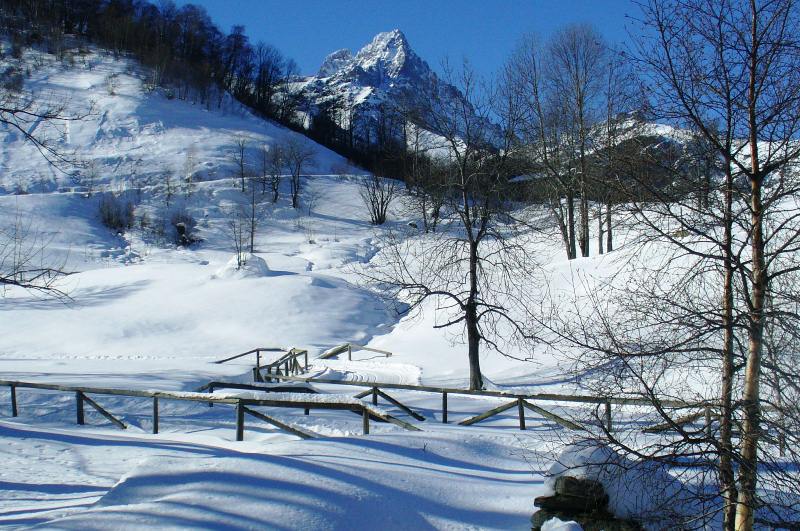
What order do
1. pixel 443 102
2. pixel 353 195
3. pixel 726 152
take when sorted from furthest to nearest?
pixel 353 195 → pixel 443 102 → pixel 726 152

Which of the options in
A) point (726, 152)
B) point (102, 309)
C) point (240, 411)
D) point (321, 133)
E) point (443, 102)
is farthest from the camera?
point (321, 133)

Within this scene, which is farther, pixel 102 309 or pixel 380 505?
pixel 102 309

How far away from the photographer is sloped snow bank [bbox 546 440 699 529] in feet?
14.3

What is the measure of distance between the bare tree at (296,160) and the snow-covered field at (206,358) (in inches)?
42.8

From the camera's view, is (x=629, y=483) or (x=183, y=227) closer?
(x=629, y=483)

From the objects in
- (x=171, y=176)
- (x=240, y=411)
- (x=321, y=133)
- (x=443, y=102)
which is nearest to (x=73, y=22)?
(x=321, y=133)

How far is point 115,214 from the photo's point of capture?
43.6m

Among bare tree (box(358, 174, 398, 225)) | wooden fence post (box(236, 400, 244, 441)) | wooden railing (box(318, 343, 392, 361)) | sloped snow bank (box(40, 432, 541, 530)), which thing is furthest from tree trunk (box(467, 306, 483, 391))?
bare tree (box(358, 174, 398, 225))

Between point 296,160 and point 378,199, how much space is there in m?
10.1

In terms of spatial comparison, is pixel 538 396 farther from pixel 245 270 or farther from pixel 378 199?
pixel 378 199

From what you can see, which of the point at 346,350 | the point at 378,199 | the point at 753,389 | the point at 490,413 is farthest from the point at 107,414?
the point at 378,199

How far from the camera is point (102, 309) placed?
87.7 feet

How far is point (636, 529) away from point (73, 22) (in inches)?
3729

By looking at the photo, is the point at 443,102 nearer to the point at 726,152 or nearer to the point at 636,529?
the point at 726,152
